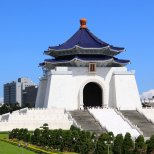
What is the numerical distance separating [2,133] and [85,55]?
13.6 meters

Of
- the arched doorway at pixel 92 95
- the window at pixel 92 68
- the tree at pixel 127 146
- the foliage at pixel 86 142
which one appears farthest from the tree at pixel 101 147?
the arched doorway at pixel 92 95

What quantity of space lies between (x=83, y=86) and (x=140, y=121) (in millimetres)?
8497

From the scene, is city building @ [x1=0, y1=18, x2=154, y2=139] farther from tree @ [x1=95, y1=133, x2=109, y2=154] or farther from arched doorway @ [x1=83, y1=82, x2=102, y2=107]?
tree @ [x1=95, y1=133, x2=109, y2=154]

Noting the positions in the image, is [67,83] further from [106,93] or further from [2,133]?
[2,133]

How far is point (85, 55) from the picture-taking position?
4297 centimetres

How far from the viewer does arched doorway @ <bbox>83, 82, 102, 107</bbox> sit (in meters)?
44.0

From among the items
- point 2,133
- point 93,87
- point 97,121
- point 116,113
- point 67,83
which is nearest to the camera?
point 2,133

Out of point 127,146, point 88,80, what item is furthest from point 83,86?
point 127,146

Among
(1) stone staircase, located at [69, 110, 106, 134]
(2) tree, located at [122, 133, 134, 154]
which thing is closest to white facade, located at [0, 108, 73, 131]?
(1) stone staircase, located at [69, 110, 106, 134]

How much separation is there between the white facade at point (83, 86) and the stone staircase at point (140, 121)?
2.87 meters

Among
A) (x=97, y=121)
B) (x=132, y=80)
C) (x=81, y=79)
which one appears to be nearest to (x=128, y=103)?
(x=132, y=80)

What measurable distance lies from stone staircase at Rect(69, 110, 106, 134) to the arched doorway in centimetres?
604

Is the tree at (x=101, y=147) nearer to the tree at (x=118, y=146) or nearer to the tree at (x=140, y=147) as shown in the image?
the tree at (x=118, y=146)

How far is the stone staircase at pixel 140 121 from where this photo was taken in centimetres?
3273
